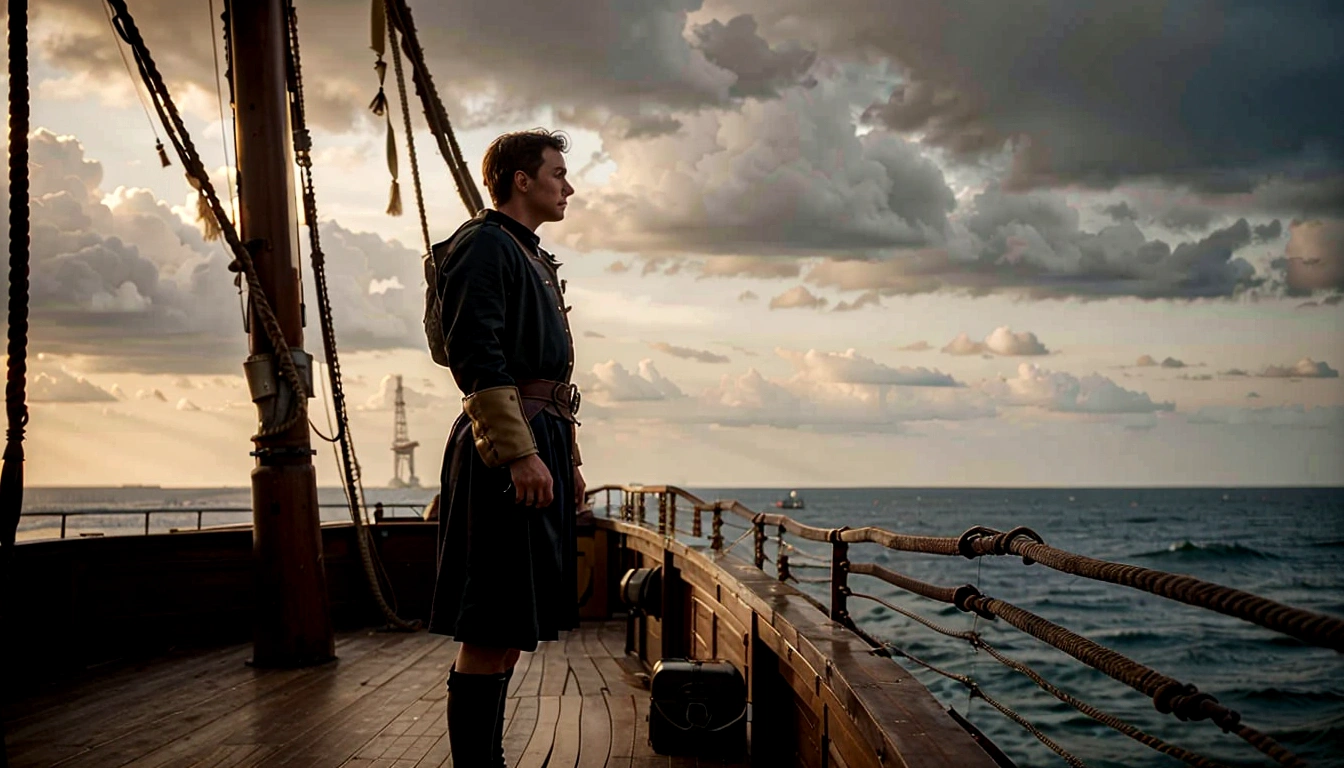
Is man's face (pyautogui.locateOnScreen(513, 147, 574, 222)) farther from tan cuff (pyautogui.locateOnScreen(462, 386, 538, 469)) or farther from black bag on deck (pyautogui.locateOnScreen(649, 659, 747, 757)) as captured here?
black bag on deck (pyautogui.locateOnScreen(649, 659, 747, 757))

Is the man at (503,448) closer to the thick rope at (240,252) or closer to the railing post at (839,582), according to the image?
the railing post at (839,582)

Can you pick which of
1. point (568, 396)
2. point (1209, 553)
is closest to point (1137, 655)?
point (568, 396)

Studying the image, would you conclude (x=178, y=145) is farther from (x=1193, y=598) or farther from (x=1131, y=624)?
(x=1131, y=624)

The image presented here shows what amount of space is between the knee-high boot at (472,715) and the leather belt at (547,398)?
637mm

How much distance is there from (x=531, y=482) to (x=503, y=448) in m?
0.10

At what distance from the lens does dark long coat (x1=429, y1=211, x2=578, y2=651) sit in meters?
2.50

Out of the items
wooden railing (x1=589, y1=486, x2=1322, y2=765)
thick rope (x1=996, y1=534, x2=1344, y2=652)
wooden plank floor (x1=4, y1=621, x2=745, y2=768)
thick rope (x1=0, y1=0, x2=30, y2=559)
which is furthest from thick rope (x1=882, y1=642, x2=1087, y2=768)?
thick rope (x1=0, y1=0, x2=30, y2=559)

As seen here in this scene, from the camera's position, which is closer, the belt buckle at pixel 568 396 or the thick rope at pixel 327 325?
the belt buckle at pixel 568 396

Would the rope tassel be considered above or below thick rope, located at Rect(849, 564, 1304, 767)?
above

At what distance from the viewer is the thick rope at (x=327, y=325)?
5.76 meters

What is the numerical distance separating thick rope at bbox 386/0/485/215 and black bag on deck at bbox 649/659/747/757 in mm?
3120

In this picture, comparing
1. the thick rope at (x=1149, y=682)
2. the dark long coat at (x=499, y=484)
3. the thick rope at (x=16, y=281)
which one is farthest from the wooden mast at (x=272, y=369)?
the thick rope at (x=1149, y=682)

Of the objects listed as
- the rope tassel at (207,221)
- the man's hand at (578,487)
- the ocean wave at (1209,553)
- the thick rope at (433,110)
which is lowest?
the ocean wave at (1209,553)

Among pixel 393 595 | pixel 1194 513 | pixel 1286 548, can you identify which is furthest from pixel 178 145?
pixel 1194 513
